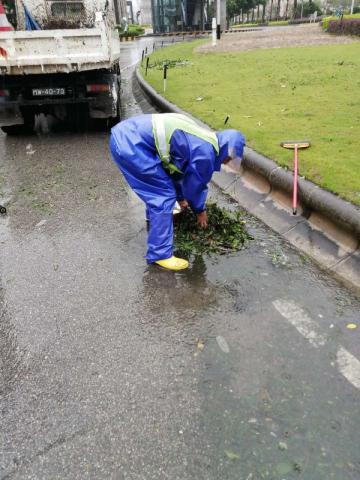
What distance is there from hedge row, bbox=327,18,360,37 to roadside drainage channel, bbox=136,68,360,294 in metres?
24.1

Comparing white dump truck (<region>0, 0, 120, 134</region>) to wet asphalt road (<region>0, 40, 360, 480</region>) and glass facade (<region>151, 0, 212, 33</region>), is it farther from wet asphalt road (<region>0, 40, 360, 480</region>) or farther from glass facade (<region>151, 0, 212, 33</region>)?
glass facade (<region>151, 0, 212, 33</region>)

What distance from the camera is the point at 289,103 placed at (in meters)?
8.49

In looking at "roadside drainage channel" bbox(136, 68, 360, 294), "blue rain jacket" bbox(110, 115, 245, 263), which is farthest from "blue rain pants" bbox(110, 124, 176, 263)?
"roadside drainage channel" bbox(136, 68, 360, 294)

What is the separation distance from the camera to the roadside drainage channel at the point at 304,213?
3623mm

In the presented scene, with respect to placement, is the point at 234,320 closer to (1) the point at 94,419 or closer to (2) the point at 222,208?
(1) the point at 94,419

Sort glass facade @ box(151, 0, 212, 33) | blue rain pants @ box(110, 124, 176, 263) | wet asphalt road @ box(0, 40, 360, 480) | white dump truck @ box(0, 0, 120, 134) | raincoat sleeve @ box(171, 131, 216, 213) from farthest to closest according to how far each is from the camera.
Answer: glass facade @ box(151, 0, 212, 33) < white dump truck @ box(0, 0, 120, 134) < blue rain pants @ box(110, 124, 176, 263) < raincoat sleeve @ box(171, 131, 216, 213) < wet asphalt road @ box(0, 40, 360, 480)

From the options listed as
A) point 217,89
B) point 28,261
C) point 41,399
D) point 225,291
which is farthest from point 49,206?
point 217,89

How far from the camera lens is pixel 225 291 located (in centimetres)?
336

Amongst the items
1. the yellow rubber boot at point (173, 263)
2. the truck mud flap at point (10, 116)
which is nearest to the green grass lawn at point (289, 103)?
the yellow rubber boot at point (173, 263)

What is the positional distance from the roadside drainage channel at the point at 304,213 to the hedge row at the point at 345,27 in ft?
79.1

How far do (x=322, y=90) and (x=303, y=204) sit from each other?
6482mm

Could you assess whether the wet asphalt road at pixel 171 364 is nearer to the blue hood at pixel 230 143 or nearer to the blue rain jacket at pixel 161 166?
the blue rain jacket at pixel 161 166

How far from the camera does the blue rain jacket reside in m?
3.35

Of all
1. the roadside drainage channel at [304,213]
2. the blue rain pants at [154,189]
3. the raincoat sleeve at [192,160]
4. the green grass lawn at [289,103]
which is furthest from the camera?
the green grass lawn at [289,103]
